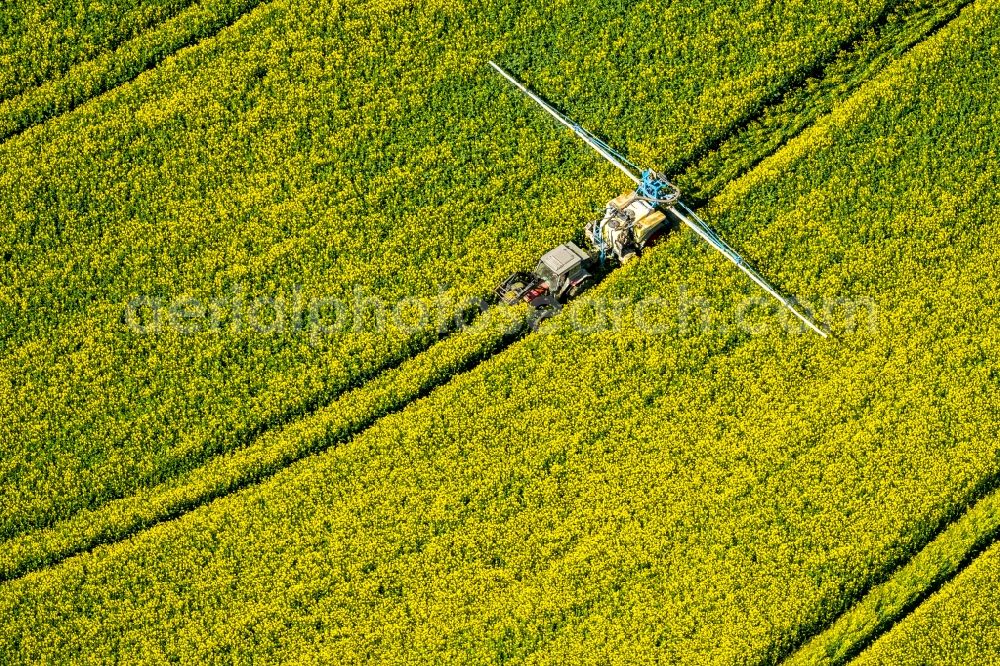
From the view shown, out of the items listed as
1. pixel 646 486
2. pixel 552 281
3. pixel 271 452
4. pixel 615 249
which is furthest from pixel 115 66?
pixel 646 486

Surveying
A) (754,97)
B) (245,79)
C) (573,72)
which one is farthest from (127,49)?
(754,97)

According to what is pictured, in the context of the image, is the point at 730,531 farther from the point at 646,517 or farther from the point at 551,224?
the point at 551,224

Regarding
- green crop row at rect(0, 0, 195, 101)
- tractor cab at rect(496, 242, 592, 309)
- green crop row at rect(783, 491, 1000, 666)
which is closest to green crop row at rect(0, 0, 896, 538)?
tractor cab at rect(496, 242, 592, 309)

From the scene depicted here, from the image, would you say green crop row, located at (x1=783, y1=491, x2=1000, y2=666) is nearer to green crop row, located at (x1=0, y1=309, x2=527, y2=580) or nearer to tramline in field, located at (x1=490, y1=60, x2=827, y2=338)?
tramline in field, located at (x1=490, y1=60, x2=827, y2=338)

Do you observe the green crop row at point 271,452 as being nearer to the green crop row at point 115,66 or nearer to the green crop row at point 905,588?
the green crop row at point 905,588

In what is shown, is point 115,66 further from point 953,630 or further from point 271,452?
point 953,630

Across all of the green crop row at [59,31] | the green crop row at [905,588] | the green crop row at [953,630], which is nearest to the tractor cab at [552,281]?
the green crop row at [905,588]
